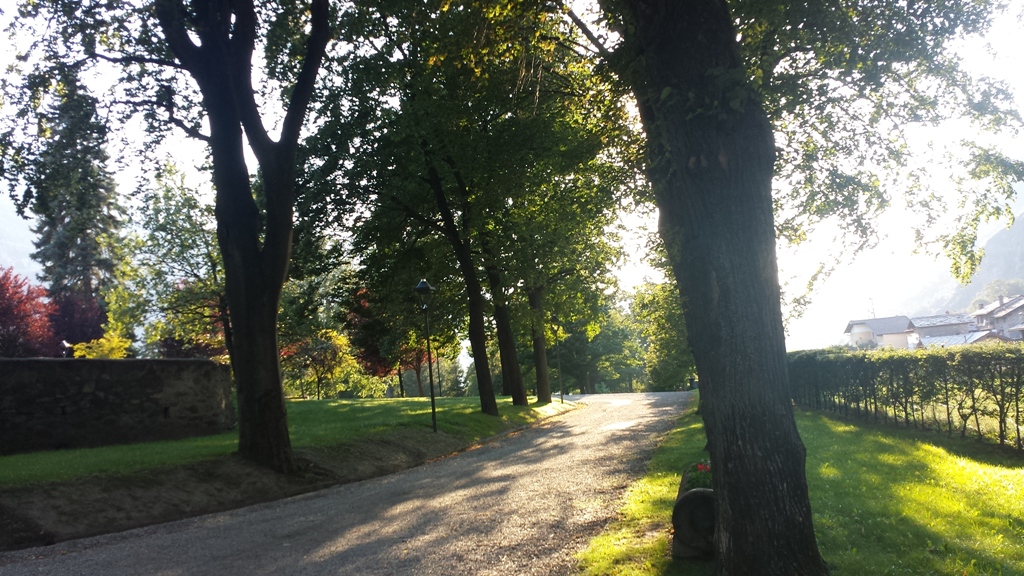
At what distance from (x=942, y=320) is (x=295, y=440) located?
94.9 meters

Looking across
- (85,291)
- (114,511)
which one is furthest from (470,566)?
(85,291)

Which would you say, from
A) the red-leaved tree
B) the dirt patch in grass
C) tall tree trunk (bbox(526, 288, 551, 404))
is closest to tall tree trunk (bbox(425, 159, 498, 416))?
tall tree trunk (bbox(526, 288, 551, 404))

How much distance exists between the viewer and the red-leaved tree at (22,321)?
112 feet

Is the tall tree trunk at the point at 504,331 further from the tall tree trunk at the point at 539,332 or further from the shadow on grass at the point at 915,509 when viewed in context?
the shadow on grass at the point at 915,509

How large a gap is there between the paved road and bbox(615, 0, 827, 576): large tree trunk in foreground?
207 centimetres

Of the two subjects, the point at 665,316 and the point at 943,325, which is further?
the point at 943,325

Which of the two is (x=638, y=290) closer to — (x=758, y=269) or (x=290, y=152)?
(x=290, y=152)

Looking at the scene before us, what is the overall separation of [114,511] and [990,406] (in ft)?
45.7

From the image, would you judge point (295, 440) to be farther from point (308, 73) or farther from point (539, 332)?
point (539, 332)

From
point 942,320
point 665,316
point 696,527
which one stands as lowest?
point 696,527

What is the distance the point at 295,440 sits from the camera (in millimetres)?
15984

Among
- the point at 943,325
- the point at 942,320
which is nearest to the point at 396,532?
the point at 943,325

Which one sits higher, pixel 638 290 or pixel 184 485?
pixel 638 290

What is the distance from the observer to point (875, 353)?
15141 millimetres
